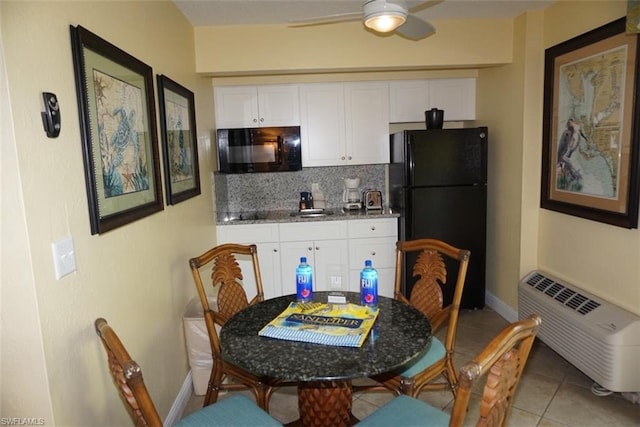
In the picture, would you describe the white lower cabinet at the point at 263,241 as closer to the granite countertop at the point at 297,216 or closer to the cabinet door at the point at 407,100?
the granite countertop at the point at 297,216

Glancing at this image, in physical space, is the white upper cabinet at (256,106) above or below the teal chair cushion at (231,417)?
above

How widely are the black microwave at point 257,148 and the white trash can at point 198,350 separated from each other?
1.48 m

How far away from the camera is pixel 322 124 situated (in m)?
3.64

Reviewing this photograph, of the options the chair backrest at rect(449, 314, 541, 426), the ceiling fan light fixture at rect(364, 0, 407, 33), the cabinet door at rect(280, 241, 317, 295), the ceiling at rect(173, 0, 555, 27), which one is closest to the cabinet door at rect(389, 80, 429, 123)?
the ceiling at rect(173, 0, 555, 27)

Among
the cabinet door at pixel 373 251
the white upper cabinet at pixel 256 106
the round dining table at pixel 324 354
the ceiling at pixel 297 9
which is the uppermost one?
the ceiling at pixel 297 9

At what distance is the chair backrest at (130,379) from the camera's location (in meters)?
1.03

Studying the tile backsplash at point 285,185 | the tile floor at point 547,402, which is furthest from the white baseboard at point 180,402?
the tile backsplash at point 285,185

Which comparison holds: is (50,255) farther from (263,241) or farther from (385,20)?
(263,241)

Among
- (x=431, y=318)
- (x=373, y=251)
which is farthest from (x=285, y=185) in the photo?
(x=431, y=318)

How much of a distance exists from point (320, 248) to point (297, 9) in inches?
73.9

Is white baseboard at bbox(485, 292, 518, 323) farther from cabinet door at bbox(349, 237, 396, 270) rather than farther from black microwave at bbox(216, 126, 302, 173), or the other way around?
black microwave at bbox(216, 126, 302, 173)

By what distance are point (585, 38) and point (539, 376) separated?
82.8 inches

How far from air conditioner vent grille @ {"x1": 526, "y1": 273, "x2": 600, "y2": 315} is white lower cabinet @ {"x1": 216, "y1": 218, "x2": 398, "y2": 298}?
1144 millimetres

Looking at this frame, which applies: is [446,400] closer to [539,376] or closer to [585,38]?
[539,376]
